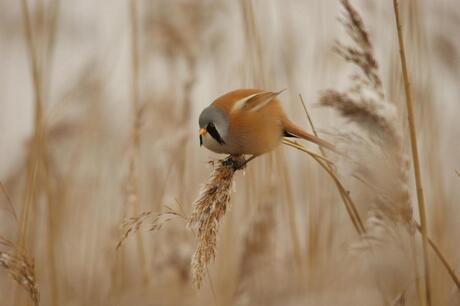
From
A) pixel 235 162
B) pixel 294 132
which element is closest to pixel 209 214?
pixel 235 162

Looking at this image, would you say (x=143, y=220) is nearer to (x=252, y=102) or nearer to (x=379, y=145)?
(x=379, y=145)

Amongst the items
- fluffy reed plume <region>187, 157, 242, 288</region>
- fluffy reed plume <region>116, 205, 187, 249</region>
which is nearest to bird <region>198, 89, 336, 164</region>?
fluffy reed plume <region>187, 157, 242, 288</region>

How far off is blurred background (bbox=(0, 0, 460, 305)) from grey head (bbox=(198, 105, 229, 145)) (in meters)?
0.13

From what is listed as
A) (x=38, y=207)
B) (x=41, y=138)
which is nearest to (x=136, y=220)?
(x=41, y=138)

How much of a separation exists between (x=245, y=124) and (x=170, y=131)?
0.51m

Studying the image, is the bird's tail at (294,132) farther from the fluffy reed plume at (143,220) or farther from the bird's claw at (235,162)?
the fluffy reed plume at (143,220)

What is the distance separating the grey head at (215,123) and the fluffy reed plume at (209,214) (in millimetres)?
438

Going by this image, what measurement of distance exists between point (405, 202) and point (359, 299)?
191 millimetres

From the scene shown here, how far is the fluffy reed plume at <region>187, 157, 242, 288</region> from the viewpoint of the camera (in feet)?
3.46

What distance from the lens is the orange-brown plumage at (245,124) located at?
1.65 metres

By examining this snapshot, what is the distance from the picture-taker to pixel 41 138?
1655 millimetres

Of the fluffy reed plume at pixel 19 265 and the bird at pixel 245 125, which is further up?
the bird at pixel 245 125

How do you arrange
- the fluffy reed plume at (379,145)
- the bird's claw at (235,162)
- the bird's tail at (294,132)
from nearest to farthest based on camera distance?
the fluffy reed plume at (379,145) < the bird's claw at (235,162) < the bird's tail at (294,132)

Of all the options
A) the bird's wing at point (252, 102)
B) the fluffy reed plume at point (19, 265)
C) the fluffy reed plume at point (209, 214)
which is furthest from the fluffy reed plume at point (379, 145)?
the bird's wing at point (252, 102)
